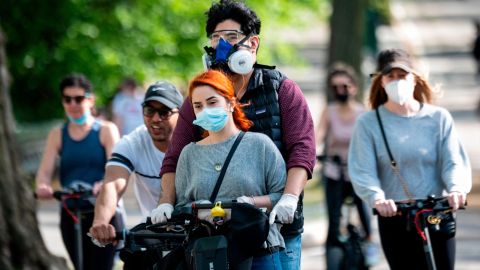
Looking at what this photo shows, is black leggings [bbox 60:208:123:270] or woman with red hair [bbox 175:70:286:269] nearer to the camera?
woman with red hair [bbox 175:70:286:269]

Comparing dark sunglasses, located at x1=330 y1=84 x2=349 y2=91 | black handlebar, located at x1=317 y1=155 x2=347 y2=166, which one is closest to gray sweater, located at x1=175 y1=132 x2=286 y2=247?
black handlebar, located at x1=317 y1=155 x2=347 y2=166

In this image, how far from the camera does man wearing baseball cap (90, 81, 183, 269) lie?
7855 mm

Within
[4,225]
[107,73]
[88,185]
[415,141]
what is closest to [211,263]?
[4,225]

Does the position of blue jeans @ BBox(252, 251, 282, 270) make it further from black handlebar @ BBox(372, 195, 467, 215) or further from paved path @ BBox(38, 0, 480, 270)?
paved path @ BBox(38, 0, 480, 270)

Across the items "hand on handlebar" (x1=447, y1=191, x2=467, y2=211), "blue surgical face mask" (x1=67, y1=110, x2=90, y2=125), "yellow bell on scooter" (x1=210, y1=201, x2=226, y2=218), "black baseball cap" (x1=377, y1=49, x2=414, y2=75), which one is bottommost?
"yellow bell on scooter" (x1=210, y1=201, x2=226, y2=218)

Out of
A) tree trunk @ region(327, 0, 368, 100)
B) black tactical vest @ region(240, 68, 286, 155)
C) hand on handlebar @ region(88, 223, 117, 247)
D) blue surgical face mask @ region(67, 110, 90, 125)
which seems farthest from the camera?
tree trunk @ region(327, 0, 368, 100)

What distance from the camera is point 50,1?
70.3ft

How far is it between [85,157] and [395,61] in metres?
2.61

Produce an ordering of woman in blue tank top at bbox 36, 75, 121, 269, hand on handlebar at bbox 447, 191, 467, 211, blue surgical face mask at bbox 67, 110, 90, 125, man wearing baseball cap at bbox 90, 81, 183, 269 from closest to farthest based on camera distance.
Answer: hand on handlebar at bbox 447, 191, 467, 211
man wearing baseball cap at bbox 90, 81, 183, 269
woman in blue tank top at bbox 36, 75, 121, 269
blue surgical face mask at bbox 67, 110, 90, 125

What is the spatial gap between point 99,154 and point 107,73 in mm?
11222

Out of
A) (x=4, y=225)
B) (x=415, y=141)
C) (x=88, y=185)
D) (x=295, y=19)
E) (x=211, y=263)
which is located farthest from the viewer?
(x=295, y=19)

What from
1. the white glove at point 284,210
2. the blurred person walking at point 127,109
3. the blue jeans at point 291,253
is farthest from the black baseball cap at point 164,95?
the blurred person walking at point 127,109

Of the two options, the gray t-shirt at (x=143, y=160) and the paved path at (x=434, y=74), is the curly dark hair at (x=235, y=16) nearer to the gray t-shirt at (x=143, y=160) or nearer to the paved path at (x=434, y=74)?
the gray t-shirt at (x=143, y=160)

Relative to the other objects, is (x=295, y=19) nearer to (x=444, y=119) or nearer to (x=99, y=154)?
(x=99, y=154)
